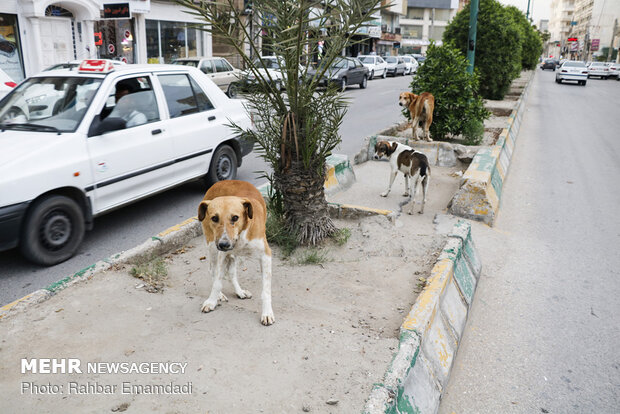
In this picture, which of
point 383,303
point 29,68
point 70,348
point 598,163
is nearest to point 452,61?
point 598,163

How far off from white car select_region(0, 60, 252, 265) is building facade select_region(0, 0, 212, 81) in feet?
30.5

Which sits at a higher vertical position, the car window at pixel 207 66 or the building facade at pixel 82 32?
the building facade at pixel 82 32

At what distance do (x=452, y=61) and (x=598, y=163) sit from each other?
12.0 feet

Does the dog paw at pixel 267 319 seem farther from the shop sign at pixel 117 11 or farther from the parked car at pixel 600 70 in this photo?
the parked car at pixel 600 70

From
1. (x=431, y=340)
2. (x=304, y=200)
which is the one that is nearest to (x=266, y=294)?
(x=431, y=340)

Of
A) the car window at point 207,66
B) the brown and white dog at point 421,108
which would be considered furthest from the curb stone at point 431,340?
the car window at point 207,66

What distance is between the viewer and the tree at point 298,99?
4.35 metres

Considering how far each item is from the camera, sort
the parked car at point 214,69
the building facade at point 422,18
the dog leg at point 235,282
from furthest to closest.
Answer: the building facade at point 422,18, the parked car at point 214,69, the dog leg at point 235,282

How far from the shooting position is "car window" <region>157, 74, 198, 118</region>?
6.36 meters

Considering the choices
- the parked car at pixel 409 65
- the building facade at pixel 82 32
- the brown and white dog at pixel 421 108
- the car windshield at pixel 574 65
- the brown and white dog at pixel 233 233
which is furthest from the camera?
the parked car at pixel 409 65

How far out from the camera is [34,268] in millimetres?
4914

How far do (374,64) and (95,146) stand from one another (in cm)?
3013

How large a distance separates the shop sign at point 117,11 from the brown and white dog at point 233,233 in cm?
1737

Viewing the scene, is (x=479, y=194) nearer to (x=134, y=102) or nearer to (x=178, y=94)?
(x=178, y=94)
